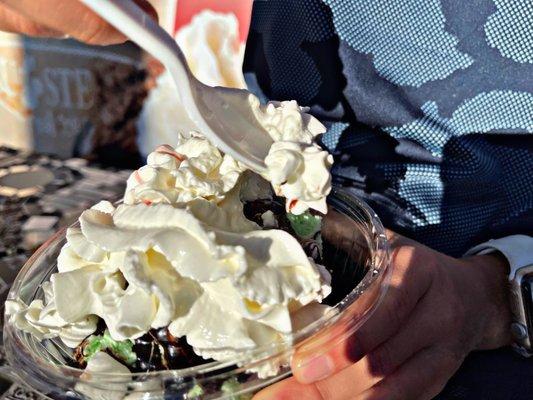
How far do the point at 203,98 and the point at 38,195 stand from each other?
0.94 meters

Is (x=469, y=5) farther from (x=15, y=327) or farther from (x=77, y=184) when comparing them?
(x=77, y=184)

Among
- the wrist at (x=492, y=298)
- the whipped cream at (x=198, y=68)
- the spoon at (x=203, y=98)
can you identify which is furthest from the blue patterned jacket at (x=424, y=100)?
the spoon at (x=203, y=98)

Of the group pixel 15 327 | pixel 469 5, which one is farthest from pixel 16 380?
pixel 469 5

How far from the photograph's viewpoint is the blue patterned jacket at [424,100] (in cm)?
76

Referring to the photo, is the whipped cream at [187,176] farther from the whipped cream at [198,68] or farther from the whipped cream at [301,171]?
the whipped cream at [198,68]

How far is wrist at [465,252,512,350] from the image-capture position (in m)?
0.77

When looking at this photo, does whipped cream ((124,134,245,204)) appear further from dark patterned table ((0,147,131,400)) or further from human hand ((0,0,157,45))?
dark patterned table ((0,147,131,400))

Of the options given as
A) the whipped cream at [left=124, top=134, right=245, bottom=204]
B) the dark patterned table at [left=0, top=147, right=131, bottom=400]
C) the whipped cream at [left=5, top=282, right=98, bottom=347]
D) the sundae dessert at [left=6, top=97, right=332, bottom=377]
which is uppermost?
the whipped cream at [left=124, top=134, right=245, bottom=204]

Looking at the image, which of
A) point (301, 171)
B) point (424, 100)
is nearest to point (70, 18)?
point (301, 171)

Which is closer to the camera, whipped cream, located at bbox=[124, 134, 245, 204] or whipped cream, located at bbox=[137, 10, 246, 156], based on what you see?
whipped cream, located at bbox=[124, 134, 245, 204]

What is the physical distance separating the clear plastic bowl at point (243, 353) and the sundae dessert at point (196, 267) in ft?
0.04

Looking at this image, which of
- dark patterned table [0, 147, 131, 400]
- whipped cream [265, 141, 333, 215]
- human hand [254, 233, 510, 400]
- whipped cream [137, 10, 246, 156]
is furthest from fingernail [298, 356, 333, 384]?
dark patterned table [0, 147, 131, 400]

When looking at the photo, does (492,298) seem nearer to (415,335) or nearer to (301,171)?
(415,335)

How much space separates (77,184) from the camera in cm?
142
